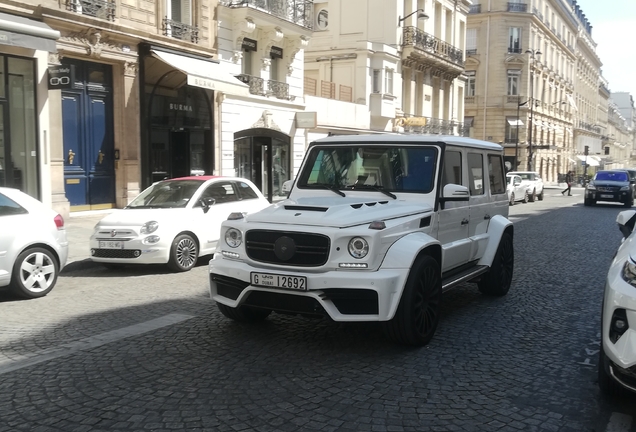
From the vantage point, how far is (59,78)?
15.7 metres

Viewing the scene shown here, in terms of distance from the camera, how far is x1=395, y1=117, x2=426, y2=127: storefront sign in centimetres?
3558

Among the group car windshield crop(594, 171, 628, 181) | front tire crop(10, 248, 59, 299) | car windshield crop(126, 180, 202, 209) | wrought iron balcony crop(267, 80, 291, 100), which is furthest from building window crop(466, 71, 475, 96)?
front tire crop(10, 248, 59, 299)

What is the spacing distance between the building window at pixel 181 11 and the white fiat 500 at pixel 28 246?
1324 cm

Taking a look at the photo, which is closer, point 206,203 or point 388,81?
point 206,203

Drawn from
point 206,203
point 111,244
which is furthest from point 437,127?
point 111,244

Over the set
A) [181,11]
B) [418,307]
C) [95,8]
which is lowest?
[418,307]

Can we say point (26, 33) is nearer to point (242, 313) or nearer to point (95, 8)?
point (95, 8)

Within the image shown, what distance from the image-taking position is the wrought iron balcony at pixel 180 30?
19516 millimetres

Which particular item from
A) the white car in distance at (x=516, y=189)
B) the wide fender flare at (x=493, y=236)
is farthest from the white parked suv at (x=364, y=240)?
the white car in distance at (x=516, y=189)

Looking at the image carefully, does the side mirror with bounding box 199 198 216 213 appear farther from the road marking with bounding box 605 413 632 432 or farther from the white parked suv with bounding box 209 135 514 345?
the road marking with bounding box 605 413 632 432

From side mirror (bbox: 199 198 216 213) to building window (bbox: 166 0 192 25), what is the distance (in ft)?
37.0

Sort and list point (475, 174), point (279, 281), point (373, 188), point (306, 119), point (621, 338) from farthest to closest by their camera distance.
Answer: point (306, 119) → point (475, 174) → point (373, 188) → point (279, 281) → point (621, 338)

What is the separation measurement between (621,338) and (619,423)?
596 mm

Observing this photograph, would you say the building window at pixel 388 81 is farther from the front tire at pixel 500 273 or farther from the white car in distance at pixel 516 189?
the front tire at pixel 500 273
